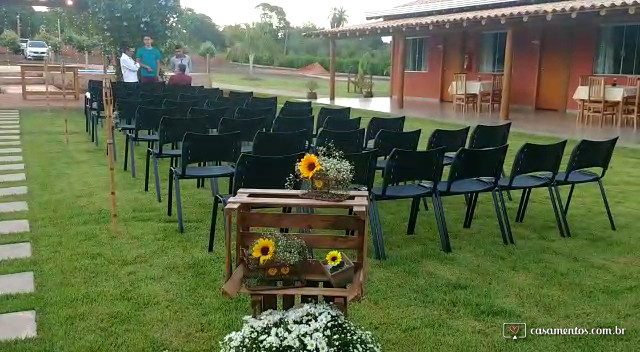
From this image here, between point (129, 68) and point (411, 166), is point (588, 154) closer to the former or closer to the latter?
point (411, 166)

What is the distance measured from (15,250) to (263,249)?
2.52 m

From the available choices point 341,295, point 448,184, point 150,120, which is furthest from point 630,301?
point 150,120

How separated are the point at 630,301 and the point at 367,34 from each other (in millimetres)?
14326

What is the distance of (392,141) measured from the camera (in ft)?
17.0

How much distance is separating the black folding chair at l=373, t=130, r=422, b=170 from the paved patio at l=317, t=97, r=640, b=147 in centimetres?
563

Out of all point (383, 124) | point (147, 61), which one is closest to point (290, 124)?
point (383, 124)

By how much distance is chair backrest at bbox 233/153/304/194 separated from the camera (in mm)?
3898

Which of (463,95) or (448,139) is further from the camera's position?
(463,95)

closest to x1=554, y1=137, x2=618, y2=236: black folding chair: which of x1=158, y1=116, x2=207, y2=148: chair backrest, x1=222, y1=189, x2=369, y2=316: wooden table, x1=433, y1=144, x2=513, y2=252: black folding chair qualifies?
x1=433, y1=144, x2=513, y2=252: black folding chair

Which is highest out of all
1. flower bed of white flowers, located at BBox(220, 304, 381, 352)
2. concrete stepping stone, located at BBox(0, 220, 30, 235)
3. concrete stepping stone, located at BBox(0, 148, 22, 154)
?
flower bed of white flowers, located at BBox(220, 304, 381, 352)

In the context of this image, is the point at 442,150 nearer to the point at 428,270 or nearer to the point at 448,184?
the point at 448,184

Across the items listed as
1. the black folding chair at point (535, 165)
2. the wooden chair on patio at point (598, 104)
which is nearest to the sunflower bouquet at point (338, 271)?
the black folding chair at point (535, 165)

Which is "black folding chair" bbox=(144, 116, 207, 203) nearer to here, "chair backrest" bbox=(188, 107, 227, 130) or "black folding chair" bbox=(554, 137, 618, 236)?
"chair backrest" bbox=(188, 107, 227, 130)

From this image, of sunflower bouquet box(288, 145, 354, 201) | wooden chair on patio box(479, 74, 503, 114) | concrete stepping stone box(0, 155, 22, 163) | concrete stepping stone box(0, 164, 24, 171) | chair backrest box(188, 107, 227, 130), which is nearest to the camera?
sunflower bouquet box(288, 145, 354, 201)
